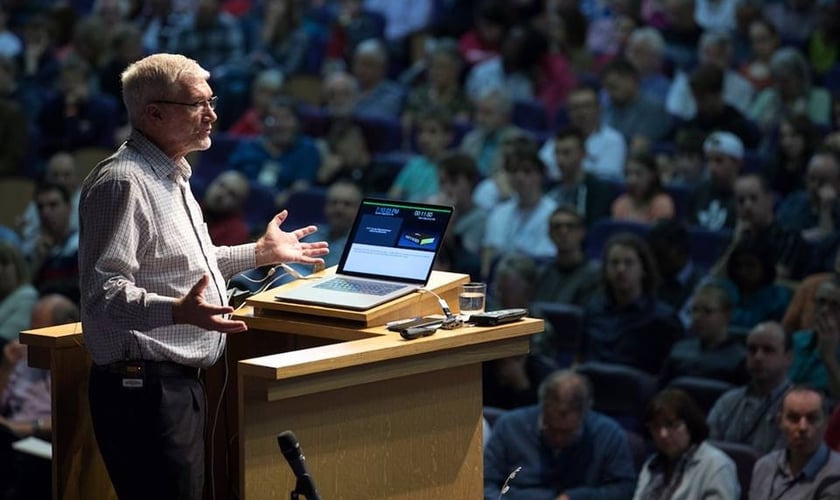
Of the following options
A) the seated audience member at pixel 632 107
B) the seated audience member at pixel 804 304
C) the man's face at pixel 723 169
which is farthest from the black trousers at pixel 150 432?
the seated audience member at pixel 632 107

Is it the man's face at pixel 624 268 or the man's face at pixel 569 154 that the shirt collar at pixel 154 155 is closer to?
the man's face at pixel 624 268

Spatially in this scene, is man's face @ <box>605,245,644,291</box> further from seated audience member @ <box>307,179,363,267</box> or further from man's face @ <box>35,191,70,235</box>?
man's face @ <box>35,191,70,235</box>

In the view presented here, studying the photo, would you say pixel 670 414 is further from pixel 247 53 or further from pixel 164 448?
pixel 247 53

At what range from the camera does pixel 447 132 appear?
6.77m

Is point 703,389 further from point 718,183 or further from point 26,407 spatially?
point 26,407

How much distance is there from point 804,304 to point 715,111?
1.68 metres

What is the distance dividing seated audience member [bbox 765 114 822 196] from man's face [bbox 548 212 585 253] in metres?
1.02

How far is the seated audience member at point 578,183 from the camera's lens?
612 cm

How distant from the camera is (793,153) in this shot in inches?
234

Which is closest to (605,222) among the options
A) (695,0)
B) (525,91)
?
(525,91)

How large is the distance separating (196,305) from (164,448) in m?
0.29

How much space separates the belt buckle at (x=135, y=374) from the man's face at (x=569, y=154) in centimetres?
386

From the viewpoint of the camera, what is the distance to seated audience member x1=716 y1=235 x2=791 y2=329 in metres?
5.07

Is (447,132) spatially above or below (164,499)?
above
